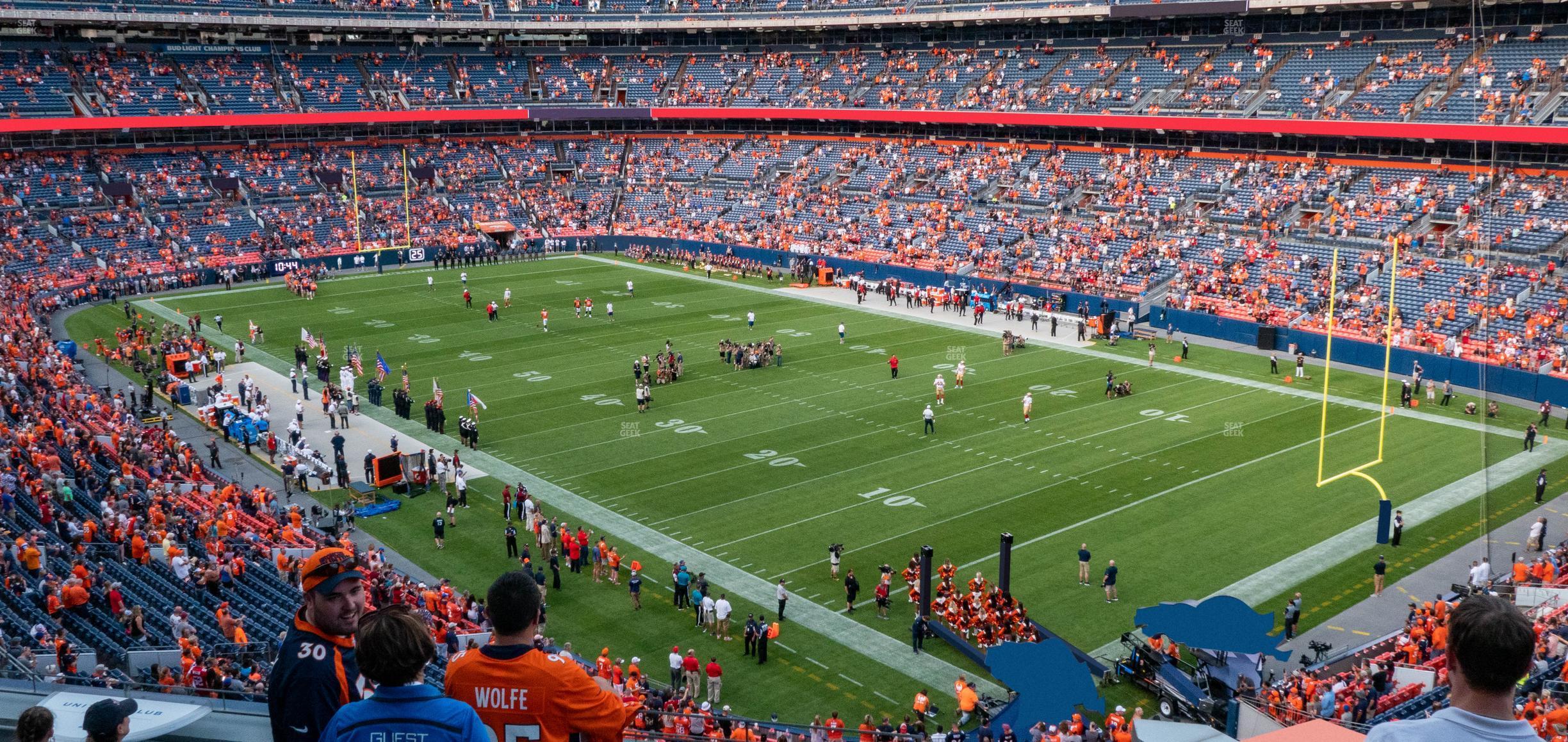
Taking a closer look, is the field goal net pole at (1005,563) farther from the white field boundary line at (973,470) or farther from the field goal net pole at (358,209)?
the field goal net pole at (358,209)

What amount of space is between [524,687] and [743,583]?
1926cm

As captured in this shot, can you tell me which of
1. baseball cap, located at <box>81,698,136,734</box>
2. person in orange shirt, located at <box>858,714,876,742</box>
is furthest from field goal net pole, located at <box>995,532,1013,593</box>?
baseball cap, located at <box>81,698,136,734</box>

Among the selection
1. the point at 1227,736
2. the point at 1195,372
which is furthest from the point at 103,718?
the point at 1195,372

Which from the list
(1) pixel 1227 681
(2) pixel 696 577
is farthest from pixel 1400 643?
(2) pixel 696 577

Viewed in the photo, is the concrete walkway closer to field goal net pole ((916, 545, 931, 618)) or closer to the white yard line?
the white yard line

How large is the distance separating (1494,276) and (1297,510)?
6570 millimetres

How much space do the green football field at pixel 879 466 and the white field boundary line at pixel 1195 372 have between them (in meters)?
0.22

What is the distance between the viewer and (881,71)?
76938 mm

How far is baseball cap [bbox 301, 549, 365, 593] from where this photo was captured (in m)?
5.22

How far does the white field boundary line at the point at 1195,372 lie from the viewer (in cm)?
3600

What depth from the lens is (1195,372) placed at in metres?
42.1

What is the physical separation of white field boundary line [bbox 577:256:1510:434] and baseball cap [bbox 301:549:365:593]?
96.2ft

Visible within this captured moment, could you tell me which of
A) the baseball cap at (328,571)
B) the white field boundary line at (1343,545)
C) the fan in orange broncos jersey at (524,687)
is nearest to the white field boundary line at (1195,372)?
the white field boundary line at (1343,545)

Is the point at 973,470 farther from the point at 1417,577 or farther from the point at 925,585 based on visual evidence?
the point at 1417,577
